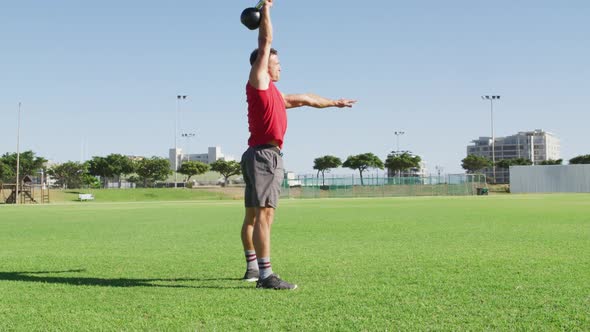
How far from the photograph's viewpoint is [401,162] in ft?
391

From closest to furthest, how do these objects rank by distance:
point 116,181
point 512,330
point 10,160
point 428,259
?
point 512,330
point 428,259
point 10,160
point 116,181

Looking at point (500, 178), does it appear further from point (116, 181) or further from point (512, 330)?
point (512, 330)

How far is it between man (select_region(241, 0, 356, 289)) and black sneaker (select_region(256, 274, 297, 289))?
0.05 metres

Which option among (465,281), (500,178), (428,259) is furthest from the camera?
(500,178)

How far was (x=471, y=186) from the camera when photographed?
76.5 metres

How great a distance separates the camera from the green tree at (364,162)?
118312 millimetres

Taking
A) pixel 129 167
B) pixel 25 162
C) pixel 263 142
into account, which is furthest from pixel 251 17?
pixel 129 167

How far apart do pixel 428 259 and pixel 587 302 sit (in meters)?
2.78

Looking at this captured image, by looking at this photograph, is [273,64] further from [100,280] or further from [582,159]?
[582,159]

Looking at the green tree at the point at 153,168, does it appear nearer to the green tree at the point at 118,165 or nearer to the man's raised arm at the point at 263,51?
the green tree at the point at 118,165

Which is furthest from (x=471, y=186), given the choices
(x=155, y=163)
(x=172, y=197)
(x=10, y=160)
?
(x=10, y=160)

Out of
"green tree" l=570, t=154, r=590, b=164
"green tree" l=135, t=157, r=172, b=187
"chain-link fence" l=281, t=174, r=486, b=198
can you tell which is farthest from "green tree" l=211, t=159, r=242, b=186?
"green tree" l=570, t=154, r=590, b=164

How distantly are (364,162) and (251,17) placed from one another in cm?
11370

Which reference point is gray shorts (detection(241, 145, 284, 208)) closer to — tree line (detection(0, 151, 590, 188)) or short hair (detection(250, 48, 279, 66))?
short hair (detection(250, 48, 279, 66))
